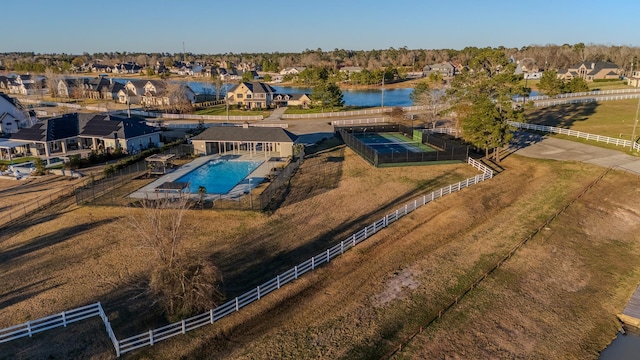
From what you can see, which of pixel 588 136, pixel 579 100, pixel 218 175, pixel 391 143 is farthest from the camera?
Result: pixel 579 100

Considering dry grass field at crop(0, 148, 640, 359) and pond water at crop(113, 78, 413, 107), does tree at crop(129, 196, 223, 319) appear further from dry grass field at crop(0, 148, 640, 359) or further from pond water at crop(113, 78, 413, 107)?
pond water at crop(113, 78, 413, 107)

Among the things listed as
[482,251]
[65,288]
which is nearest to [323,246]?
[482,251]

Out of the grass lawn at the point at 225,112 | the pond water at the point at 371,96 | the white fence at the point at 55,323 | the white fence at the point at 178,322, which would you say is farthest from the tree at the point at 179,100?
the white fence at the point at 55,323

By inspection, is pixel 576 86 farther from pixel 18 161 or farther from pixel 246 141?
pixel 18 161

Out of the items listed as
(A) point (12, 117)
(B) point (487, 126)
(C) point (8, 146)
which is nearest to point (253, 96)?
(A) point (12, 117)

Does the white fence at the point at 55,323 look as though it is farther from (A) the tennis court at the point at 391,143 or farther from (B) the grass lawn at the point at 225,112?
(B) the grass lawn at the point at 225,112

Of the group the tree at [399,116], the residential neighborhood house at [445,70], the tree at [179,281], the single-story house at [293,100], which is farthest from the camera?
the residential neighborhood house at [445,70]
